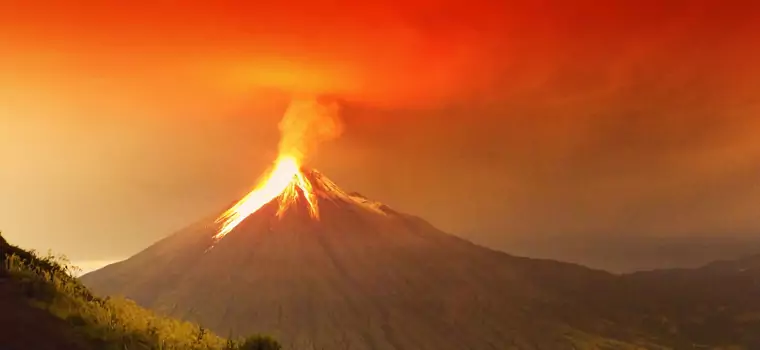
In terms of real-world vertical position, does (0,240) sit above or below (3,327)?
above

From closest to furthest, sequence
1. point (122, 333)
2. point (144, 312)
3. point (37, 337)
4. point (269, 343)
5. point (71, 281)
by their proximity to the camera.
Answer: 1. point (37, 337)
2. point (122, 333)
3. point (269, 343)
4. point (144, 312)
5. point (71, 281)

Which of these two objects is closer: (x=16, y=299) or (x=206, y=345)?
(x=16, y=299)

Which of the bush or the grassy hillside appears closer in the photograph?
the grassy hillside

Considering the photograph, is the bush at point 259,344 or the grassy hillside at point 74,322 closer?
the grassy hillside at point 74,322

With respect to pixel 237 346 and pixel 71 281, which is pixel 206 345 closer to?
pixel 237 346

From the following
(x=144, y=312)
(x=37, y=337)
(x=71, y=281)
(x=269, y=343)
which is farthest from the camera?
(x=71, y=281)

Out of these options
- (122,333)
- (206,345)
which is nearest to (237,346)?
(206,345)

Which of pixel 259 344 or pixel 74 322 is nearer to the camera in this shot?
pixel 74 322
